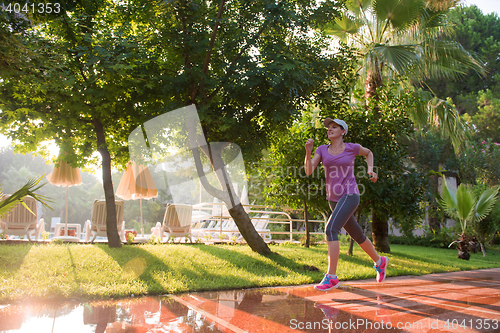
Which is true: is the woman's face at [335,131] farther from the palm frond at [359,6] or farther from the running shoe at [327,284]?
the palm frond at [359,6]

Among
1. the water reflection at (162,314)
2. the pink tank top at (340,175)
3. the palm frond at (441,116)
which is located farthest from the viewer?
the palm frond at (441,116)

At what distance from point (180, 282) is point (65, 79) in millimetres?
3770

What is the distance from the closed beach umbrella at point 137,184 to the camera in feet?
34.5

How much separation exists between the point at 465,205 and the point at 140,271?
11.8m

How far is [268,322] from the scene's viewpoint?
2.93 metres

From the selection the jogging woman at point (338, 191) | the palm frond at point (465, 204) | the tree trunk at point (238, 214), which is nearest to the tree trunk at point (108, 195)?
the tree trunk at point (238, 214)

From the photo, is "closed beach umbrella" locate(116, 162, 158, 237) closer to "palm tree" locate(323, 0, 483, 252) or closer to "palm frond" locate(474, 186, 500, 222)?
"palm tree" locate(323, 0, 483, 252)

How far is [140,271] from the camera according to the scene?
507 centimetres

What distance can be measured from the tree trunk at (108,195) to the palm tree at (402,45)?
678 cm

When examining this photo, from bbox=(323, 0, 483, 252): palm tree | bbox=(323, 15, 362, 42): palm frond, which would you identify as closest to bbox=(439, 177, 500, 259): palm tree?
bbox=(323, 0, 483, 252): palm tree

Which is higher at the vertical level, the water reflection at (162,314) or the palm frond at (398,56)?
the palm frond at (398,56)

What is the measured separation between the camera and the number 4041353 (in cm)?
523

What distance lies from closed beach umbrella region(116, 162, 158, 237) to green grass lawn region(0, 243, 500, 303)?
3.90m

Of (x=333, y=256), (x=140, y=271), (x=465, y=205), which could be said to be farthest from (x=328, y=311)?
(x=465, y=205)
